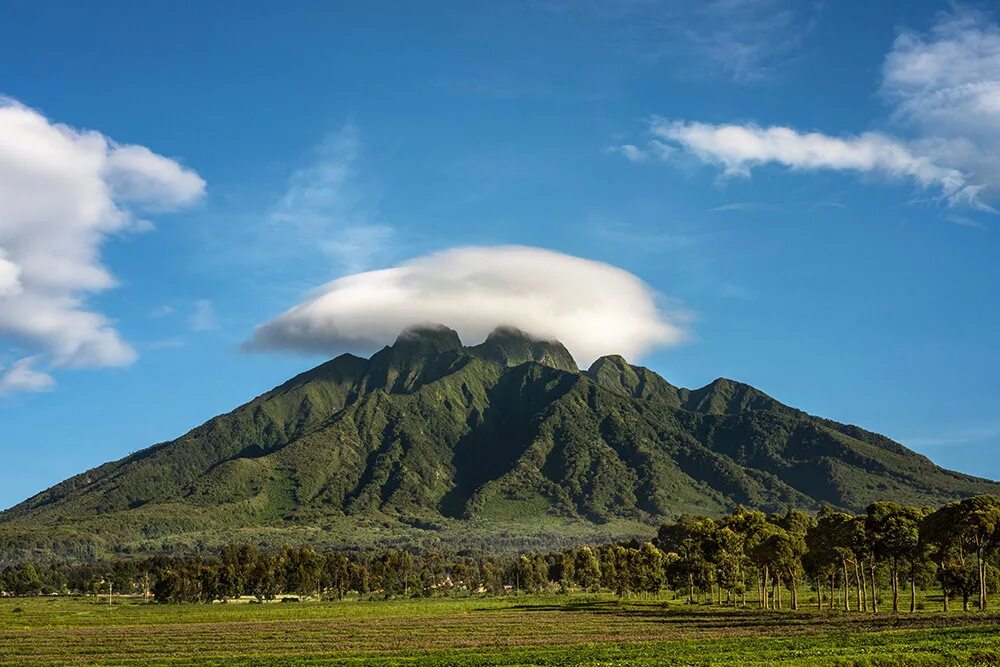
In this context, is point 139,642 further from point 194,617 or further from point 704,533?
point 704,533

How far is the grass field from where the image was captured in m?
59.2

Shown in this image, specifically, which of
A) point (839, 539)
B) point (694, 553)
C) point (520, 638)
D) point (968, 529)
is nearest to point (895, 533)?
point (839, 539)

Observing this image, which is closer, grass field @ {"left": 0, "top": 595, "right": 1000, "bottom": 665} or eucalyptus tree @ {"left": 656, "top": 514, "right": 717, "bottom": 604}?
grass field @ {"left": 0, "top": 595, "right": 1000, "bottom": 665}

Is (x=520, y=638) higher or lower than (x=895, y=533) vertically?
lower

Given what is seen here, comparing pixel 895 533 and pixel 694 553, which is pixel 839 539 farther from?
pixel 694 553

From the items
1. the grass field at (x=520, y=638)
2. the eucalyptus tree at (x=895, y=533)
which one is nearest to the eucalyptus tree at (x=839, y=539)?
the eucalyptus tree at (x=895, y=533)

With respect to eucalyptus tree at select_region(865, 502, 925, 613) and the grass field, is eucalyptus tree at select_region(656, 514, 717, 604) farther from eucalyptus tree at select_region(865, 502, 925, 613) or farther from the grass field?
eucalyptus tree at select_region(865, 502, 925, 613)

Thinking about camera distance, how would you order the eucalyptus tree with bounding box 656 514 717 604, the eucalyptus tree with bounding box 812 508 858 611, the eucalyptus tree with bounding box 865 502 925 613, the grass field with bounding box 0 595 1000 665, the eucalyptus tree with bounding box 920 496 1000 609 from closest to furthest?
the grass field with bounding box 0 595 1000 665 < the eucalyptus tree with bounding box 920 496 1000 609 < the eucalyptus tree with bounding box 865 502 925 613 < the eucalyptus tree with bounding box 812 508 858 611 < the eucalyptus tree with bounding box 656 514 717 604

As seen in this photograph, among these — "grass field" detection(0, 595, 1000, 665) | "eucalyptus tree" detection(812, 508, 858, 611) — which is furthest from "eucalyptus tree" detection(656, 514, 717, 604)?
"eucalyptus tree" detection(812, 508, 858, 611)

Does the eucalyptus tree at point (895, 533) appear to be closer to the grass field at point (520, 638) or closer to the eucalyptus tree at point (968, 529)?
the eucalyptus tree at point (968, 529)

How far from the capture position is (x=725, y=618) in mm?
109750

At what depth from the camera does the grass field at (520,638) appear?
59.2 m

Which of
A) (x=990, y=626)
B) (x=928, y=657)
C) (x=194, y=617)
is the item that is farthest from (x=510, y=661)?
(x=194, y=617)

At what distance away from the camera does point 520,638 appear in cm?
8550
